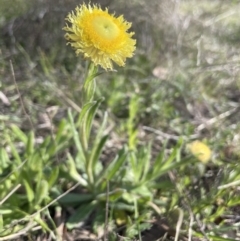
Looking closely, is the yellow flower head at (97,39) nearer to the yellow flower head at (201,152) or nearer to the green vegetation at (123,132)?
the green vegetation at (123,132)

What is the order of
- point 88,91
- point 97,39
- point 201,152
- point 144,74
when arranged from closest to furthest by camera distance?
1. point 97,39
2. point 88,91
3. point 201,152
4. point 144,74

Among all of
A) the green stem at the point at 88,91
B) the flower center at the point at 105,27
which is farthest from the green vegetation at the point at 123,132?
the flower center at the point at 105,27

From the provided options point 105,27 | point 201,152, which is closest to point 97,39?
point 105,27

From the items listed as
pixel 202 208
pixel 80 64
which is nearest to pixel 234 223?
pixel 202 208

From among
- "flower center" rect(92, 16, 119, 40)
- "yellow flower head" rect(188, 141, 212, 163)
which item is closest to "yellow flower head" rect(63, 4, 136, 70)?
"flower center" rect(92, 16, 119, 40)

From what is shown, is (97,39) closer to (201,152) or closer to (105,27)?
(105,27)

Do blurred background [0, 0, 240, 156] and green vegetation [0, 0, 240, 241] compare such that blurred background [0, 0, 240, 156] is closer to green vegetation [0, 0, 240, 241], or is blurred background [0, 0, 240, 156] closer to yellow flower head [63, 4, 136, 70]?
green vegetation [0, 0, 240, 241]
